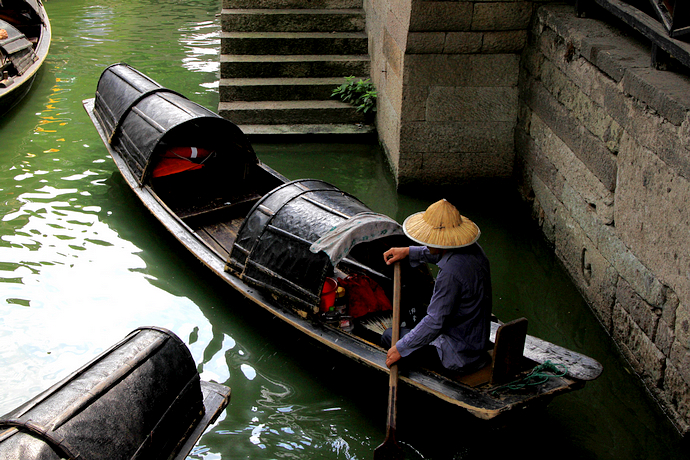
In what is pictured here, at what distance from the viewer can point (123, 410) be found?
3336 millimetres

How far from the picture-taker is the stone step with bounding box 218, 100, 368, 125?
892 centimetres

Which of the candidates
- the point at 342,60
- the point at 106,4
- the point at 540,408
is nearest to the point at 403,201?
the point at 342,60

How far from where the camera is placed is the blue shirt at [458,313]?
3713 millimetres

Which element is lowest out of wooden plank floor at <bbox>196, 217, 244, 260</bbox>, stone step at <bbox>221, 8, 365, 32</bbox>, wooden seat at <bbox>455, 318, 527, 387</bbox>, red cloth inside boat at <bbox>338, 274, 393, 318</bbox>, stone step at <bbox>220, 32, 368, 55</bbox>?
wooden plank floor at <bbox>196, 217, 244, 260</bbox>

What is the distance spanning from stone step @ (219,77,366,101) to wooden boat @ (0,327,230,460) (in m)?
5.83

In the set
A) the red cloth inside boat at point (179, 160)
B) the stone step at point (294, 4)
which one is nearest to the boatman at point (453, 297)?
the red cloth inside boat at point (179, 160)

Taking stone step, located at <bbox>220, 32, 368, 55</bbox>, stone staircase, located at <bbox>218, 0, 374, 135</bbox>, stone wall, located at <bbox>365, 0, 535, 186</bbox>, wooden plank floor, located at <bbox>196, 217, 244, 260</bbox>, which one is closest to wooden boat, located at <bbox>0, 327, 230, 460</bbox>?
wooden plank floor, located at <bbox>196, 217, 244, 260</bbox>

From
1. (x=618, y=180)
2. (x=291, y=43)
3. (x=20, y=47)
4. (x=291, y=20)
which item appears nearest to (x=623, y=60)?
(x=618, y=180)

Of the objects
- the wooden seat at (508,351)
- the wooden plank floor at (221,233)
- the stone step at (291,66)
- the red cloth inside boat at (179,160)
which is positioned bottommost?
the wooden plank floor at (221,233)

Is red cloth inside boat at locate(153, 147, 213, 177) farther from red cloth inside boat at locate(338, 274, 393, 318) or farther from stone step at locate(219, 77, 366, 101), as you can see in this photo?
red cloth inside boat at locate(338, 274, 393, 318)

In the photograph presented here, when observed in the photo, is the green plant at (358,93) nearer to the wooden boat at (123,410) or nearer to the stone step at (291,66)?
the stone step at (291,66)

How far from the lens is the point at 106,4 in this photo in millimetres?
14914

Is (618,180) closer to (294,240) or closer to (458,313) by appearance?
(458,313)

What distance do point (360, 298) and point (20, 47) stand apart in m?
7.94
